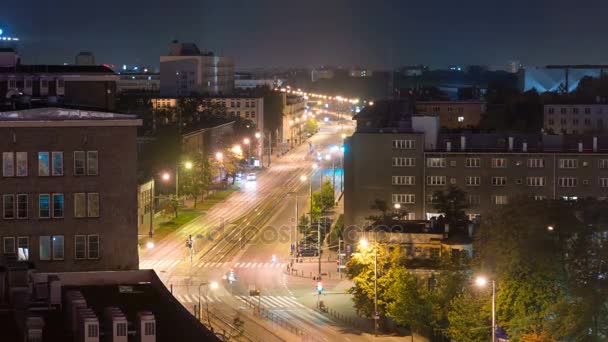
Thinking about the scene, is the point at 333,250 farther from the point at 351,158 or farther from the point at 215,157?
the point at 215,157

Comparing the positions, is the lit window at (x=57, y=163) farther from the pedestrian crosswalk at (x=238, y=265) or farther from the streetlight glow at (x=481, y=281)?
the pedestrian crosswalk at (x=238, y=265)

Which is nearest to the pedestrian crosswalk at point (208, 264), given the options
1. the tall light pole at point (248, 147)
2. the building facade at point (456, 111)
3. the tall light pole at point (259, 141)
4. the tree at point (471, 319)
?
the tree at point (471, 319)

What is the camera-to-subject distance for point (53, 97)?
112 ft

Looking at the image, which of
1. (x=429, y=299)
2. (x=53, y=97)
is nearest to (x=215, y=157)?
(x=429, y=299)

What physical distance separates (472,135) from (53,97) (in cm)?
4375

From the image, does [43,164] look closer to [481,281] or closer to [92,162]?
[92,162]

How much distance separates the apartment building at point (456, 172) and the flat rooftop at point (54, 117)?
40604 mm

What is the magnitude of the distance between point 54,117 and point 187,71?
505 ft

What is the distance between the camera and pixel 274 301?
5281 cm

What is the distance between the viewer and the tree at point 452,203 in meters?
62.4

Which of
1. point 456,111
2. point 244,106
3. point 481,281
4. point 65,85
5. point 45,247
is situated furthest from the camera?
point 244,106

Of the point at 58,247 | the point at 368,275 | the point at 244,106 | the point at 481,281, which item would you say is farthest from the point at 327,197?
the point at 244,106

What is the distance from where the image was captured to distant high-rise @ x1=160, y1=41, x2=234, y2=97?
181 meters

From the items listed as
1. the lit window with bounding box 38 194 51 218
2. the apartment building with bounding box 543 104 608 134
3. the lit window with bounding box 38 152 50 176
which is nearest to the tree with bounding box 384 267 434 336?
the lit window with bounding box 38 194 51 218
